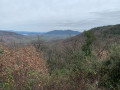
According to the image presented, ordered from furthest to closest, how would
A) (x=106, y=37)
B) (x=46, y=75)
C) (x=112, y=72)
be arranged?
(x=106, y=37) → (x=112, y=72) → (x=46, y=75)

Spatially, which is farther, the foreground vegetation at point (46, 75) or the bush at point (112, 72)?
the bush at point (112, 72)

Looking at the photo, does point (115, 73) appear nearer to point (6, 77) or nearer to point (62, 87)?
point (62, 87)

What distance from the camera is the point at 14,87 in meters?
3.19

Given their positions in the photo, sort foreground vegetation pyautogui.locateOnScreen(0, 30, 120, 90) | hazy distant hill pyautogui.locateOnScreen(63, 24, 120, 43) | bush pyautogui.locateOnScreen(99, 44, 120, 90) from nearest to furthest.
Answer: foreground vegetation pyautogui.locateOnScreen(0, 30, 120, 90), bush pyautogui.locateOnScreen(99, 44, 120, 90), hazy distant hill pyautogui.locateOnScreen(63, 24, 120, 43)

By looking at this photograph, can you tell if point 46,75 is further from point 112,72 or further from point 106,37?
point 106,37

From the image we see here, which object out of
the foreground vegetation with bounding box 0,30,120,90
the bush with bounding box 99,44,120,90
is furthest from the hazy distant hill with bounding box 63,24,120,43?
the foreground vegetation with bounding box 0,30,120,90

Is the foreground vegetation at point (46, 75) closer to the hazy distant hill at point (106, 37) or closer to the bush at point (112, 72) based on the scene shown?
the bush at point (112, 72)

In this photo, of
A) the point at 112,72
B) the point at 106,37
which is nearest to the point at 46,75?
the point at 112,72

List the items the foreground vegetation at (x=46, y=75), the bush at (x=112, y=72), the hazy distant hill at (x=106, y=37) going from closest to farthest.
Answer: the foreground vegetation at (x=46, y=75), the bush at (x=112, y=72), the hazy distant hill at (x=106, y=37)

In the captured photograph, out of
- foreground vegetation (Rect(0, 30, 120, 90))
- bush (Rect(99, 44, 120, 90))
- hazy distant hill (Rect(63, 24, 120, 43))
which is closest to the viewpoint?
foreground vegetation (Rect(0, 30, 120, 90))

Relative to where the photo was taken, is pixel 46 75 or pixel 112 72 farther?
pixel 112 72

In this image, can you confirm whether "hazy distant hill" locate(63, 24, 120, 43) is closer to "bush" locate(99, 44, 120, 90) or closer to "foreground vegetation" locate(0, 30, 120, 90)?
"bush" locate(99, 44, 120, 90)

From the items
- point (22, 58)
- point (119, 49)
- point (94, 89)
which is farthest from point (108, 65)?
point (22, 58)

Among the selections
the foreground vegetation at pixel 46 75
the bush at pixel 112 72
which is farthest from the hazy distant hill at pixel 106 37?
the foreground vegetation at pixel 46 75
